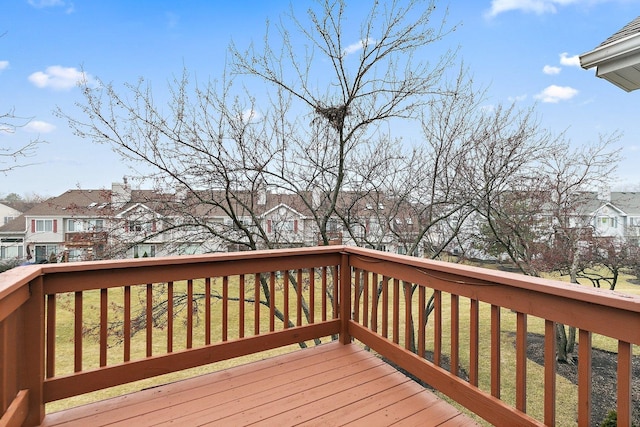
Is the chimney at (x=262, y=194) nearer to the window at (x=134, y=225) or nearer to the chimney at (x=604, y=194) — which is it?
the window at (x=134, y=225)

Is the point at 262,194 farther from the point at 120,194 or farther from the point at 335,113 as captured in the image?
the point at 120,194

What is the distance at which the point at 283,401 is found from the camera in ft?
6.99

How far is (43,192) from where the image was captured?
17.9ft

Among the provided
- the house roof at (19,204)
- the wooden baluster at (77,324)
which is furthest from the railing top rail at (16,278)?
the house roof at (19,204)

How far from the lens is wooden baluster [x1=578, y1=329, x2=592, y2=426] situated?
141cm

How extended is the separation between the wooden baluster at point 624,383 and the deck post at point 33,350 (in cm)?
279

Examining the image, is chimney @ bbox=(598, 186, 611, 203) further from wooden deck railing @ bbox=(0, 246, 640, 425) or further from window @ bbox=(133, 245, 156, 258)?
window @ bbox=(133, 245, 156, 258)

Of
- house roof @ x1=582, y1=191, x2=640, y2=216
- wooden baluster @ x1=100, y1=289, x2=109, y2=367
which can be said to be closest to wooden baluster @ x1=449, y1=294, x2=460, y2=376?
wooden baluster @ x1=100, y1=289, x2=109, y2=367

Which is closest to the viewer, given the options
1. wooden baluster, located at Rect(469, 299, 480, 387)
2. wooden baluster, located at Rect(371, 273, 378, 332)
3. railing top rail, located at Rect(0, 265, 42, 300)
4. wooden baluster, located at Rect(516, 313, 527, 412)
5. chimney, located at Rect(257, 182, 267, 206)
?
railing top rail, located at Rect(0, 265, 42, 300)

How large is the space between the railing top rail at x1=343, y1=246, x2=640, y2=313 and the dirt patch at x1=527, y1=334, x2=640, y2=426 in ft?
13.7

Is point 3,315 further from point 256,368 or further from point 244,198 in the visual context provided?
point 244,198

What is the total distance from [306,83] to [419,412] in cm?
492

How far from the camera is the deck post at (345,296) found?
2.99 m

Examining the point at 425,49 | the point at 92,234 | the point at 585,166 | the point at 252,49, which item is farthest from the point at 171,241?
the point at 585,166
